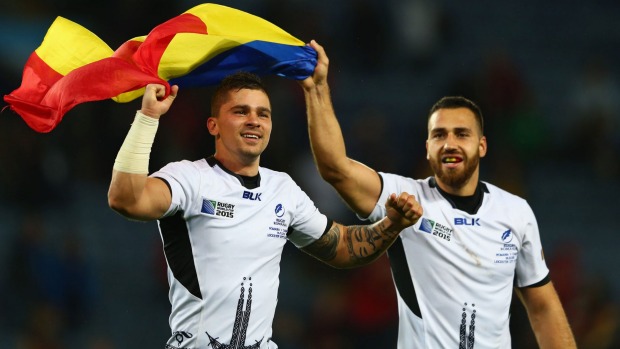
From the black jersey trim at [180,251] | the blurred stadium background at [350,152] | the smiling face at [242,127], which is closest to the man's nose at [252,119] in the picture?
the smiling face at [242,127]

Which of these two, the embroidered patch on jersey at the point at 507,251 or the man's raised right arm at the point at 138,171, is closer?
the man's raised right arm at the point at 138,171

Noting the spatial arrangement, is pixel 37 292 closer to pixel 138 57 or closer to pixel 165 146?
pixel 165 146

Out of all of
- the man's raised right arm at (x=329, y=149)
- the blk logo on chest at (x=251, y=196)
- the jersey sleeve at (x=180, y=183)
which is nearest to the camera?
the jersey sleeve at (x=180, y=183)

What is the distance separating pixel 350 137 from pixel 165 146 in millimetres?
1852

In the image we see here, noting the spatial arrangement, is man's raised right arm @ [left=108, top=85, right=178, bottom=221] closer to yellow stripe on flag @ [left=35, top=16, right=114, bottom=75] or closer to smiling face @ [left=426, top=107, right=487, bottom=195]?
yellow stripe on flag @ [left=35, top=16, right=114, bottom=75]

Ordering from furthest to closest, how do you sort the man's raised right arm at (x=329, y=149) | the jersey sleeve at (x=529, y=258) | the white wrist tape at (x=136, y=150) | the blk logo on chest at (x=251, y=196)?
the jersey sleeve at (x=529, y=258)
the man's raised right arm at (x=329, y=149)
the blk logo on chest at (x=251, y=196)
the white wrist tape at (x=136, y=150)

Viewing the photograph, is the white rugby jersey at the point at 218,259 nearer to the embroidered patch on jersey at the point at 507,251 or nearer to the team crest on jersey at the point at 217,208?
the team crest on jersey at the point at 217,208

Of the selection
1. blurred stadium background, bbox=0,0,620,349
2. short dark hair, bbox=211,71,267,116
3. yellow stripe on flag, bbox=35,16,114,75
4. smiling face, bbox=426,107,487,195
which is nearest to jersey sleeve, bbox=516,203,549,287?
smiling face, bbox=426,107,487,195

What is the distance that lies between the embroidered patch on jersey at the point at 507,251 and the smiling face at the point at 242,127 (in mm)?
1552

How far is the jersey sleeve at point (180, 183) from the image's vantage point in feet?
16.3

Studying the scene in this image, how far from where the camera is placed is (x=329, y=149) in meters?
5.81

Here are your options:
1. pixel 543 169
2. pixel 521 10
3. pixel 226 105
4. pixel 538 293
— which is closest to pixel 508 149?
pixel 543 169

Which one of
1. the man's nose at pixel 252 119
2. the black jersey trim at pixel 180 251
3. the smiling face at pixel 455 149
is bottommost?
the black jersey trim at pixel 180 251

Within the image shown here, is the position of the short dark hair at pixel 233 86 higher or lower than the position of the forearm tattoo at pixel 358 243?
higher
